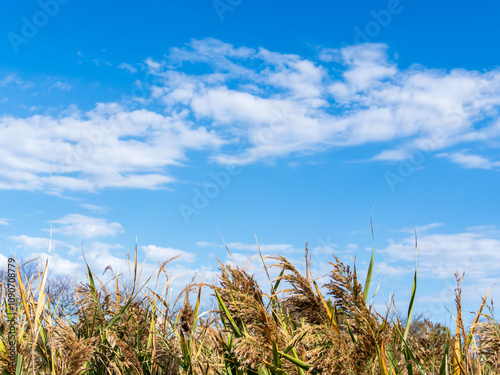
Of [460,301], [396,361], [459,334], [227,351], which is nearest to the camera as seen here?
[460,301]

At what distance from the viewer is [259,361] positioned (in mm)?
3248

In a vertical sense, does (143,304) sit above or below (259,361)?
above

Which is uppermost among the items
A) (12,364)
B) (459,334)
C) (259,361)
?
(459,334)

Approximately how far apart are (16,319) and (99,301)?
0.82 metres

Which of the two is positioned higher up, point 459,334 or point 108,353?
point 459,334

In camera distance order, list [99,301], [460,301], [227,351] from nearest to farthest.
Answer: [460,301], [227,351], [99,301]

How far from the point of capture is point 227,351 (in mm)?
3721

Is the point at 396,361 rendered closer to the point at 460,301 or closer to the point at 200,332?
the point at 460,301

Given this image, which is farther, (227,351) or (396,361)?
(227,351)

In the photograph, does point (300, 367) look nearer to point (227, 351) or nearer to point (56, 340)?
point (227, 351)

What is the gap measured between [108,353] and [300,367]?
1.71m

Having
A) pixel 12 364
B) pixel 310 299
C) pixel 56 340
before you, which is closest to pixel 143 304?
pixel 56 340

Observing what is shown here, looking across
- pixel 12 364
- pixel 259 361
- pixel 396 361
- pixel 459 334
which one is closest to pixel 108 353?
pixel 12 364
